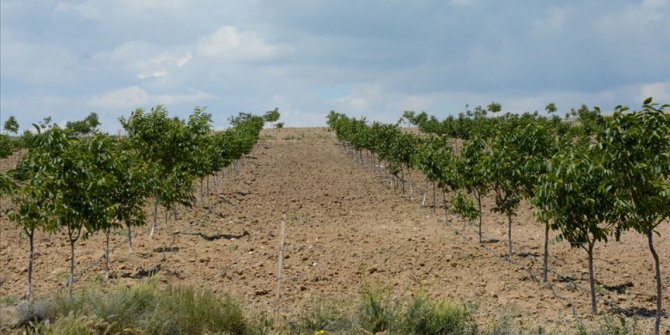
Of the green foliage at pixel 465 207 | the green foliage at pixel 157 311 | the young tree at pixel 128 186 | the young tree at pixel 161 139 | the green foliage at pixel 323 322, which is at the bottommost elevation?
the green foliage at pixel 323 322

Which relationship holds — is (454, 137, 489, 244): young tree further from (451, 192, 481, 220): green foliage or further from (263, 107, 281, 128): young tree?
(263, 107, 281, 128): young tree

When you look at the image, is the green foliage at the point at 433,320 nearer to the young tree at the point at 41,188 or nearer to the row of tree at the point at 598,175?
the row of tree at the point at 598,175

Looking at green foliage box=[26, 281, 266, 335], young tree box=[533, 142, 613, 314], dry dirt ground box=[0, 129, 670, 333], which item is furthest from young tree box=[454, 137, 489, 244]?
green foliage box=[26, 281, 266, 335]

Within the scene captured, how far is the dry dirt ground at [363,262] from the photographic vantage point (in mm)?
14141

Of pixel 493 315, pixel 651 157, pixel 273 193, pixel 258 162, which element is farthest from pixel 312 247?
pixel 258 162

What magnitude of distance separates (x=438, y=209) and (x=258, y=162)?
1182 inches

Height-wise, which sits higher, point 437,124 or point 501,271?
point 437,124

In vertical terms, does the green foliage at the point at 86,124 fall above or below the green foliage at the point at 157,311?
above

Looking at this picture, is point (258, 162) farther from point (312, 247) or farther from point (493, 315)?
point (493, 315)

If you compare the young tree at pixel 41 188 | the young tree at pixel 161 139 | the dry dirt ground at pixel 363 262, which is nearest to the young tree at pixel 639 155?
the dry dirt ground at pixel 363 262

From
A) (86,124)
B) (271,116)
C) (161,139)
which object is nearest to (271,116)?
(271,116)

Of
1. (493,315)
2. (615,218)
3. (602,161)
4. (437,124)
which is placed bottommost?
(493,315)

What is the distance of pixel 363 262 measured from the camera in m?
17.7

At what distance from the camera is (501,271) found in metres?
16.6
